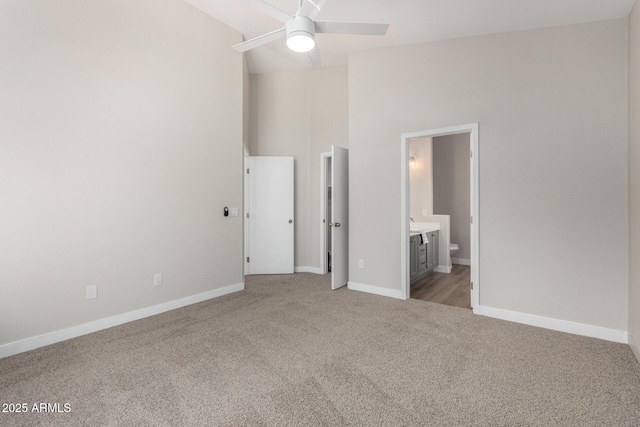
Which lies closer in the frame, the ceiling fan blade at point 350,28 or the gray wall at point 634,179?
the ceiling fan blade at point 350,28

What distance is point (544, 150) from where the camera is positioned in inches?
113

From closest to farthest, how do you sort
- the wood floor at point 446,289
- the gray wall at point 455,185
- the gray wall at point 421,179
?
the wood floor at point 446,289 → the gray wall at point 421,179 → the gray wall at point 455,185

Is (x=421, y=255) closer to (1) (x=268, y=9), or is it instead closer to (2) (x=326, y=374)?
(2) (x=326, y=374)

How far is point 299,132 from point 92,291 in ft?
12.1

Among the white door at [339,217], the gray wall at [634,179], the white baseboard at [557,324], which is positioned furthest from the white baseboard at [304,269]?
the gray wall at [634,179]

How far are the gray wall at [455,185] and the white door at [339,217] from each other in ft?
9.81

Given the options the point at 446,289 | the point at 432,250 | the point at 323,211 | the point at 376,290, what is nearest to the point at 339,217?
the point at 323,211

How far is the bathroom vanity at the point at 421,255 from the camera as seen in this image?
4285 mm

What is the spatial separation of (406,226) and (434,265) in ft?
6.40

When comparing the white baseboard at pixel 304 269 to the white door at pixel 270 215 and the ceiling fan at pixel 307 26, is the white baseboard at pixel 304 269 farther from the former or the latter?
the ceiling fan at pixel 307 26

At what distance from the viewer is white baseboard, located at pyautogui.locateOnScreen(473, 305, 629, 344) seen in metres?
2.59

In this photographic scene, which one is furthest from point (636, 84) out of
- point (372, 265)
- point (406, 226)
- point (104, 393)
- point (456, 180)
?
point (104, 393)

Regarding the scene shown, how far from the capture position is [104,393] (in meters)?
1.81

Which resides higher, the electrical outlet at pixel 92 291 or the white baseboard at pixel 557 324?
the electrical outlet at pixel 92 291
